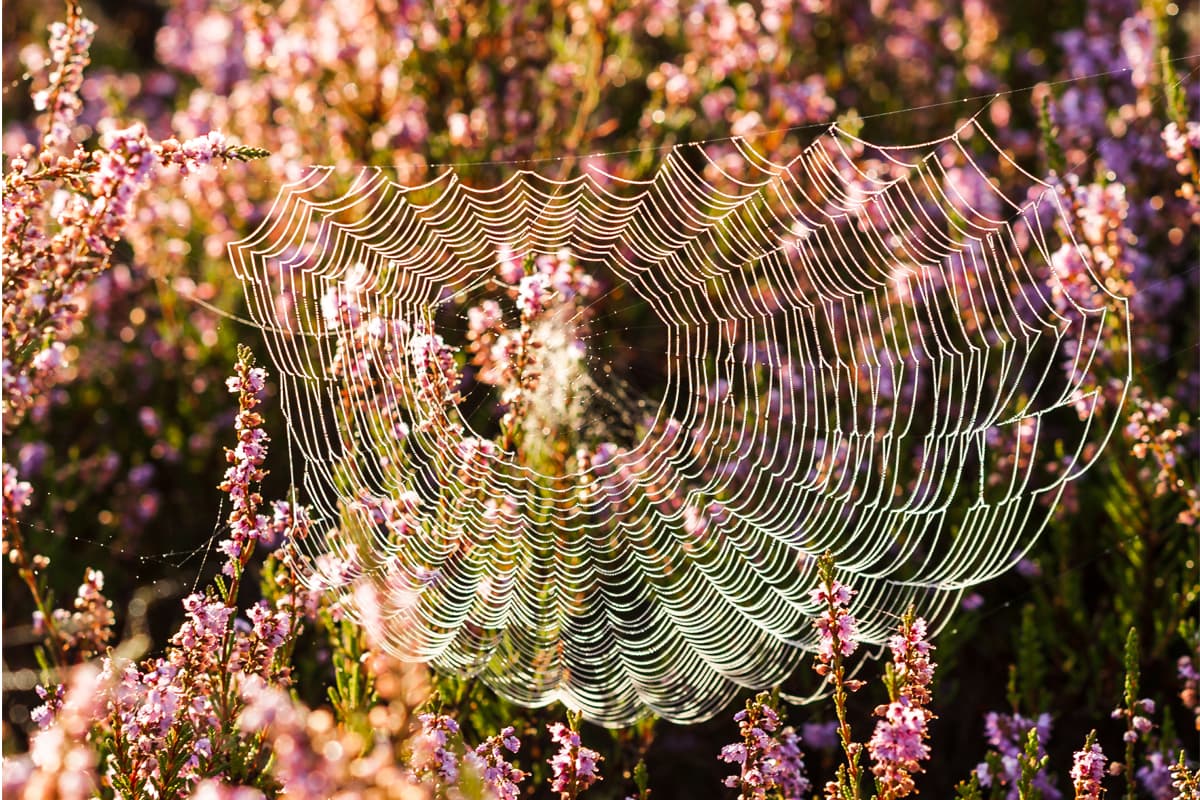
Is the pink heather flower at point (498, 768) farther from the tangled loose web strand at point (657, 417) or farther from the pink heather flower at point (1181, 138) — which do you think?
the pink heather flower at point (1181, 138)

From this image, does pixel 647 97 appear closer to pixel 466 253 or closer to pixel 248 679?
pixel 466 253

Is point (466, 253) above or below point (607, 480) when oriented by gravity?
above

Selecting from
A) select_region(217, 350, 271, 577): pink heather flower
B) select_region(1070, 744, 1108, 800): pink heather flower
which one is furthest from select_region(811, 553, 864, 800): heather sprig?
select_region(217, 350, 271, 577): pink heather flower

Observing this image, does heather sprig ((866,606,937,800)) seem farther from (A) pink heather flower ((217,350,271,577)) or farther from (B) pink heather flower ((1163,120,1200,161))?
(B) pink heather flower ((1163,120,1200,161))

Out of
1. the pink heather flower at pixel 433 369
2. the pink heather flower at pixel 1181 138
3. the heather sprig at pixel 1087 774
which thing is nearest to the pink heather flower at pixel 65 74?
the pink heather flower at pixel 433 369

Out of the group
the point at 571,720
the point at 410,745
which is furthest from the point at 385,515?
the point at 571,720
